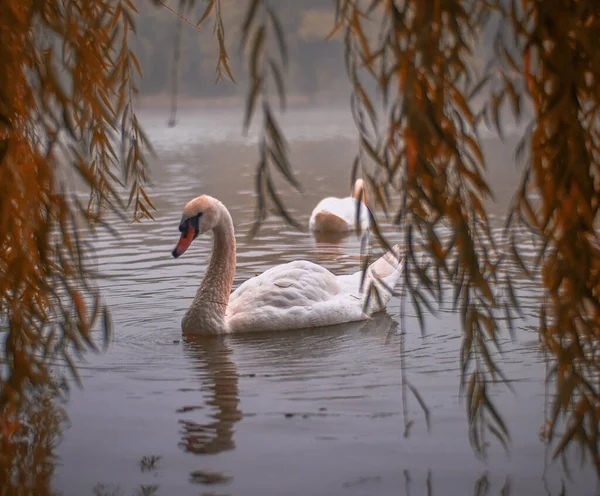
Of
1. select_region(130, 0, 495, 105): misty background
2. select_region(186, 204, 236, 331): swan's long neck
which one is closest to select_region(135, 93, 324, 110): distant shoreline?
select_region(130, 0, 495, 105): misty background

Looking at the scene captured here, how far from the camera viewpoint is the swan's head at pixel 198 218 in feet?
23.8

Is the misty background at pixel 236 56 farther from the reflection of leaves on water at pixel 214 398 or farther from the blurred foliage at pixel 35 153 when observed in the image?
the blurred foliage at pixel 35 153

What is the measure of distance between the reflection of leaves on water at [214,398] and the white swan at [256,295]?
8.9 inches

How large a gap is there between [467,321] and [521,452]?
1.60 m

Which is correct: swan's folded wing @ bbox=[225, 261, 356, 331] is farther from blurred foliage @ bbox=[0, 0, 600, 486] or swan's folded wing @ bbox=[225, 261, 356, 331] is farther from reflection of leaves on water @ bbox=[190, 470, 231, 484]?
blurred foliage @ bbox=[0, 0, 600, 486]

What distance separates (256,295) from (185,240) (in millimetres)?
658

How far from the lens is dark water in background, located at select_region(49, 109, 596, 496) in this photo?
12.8 feet

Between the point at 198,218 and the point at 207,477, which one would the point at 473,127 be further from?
the point at 198,218

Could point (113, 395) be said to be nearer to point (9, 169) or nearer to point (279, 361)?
point (279, 361)

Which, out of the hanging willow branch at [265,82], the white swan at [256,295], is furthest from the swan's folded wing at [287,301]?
the hanging willow branch at [265,82]

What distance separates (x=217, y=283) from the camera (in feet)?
23.3

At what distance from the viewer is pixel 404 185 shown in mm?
2570

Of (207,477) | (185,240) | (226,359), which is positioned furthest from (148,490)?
(185,240)

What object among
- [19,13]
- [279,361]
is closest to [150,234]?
[279,361]
